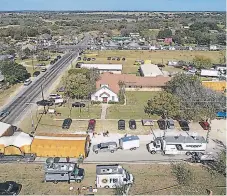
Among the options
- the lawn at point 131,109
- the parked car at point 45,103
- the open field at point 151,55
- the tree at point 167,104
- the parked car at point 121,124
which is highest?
the tree at point 167,104

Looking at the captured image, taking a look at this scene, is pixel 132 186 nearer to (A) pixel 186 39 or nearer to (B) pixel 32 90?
(B) pixel 32 90

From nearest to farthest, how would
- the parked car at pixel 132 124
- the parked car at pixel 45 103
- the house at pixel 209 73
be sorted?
the parked car at pixel 132 124 < the parked car at pixel 45 103 < the house at pixel 209 73

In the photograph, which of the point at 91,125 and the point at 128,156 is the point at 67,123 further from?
the point at 128,156

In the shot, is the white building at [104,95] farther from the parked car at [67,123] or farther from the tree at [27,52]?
the tree at [27,52]

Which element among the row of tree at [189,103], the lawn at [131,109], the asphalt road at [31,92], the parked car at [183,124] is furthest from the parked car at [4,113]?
the parked car at [183,124]

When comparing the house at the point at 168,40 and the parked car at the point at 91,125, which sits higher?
the house at the point at 168,40

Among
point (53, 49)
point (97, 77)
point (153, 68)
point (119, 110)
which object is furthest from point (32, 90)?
point (53, 49)

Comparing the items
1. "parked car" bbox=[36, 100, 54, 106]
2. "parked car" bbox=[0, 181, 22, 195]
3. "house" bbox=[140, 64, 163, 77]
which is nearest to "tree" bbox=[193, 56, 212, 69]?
"house" bbox=[140, 64, 163, 77]
